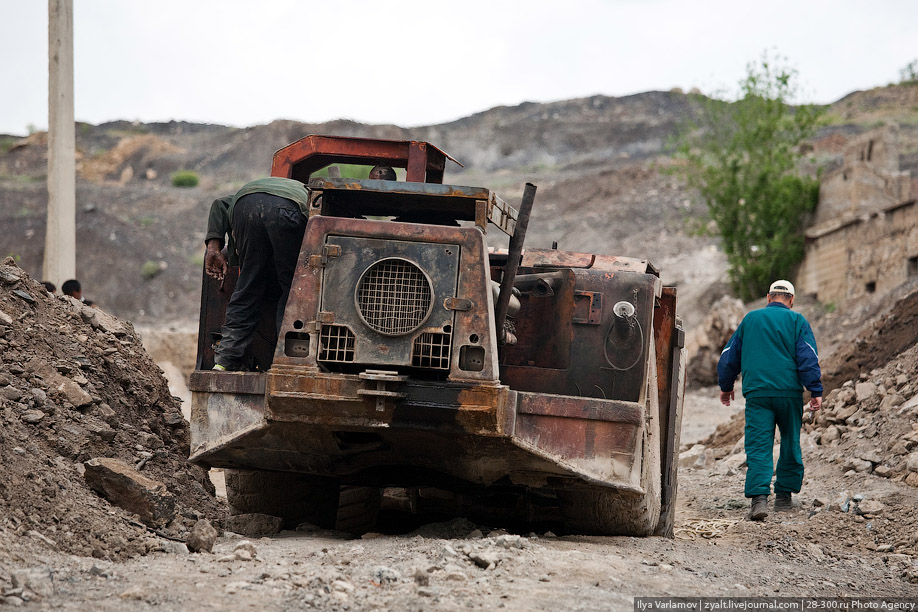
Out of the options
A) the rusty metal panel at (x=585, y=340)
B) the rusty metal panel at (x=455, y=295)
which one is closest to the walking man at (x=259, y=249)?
the rusty metal panel at (x=455, y=295)

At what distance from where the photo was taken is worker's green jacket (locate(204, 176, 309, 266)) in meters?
5.54

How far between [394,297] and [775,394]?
3510 millimetres

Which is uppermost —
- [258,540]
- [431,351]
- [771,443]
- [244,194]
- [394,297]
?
[244,194]

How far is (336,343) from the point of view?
16.2ft

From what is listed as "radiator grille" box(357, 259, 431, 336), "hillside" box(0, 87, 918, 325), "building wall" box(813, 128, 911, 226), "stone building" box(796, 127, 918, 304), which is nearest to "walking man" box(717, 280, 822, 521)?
"radiator grille" box(357, 259, 431, 336)

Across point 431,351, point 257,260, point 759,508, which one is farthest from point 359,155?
point 759,508

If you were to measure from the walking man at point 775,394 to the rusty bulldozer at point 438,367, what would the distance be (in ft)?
4.73

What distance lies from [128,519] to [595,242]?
3653 centimetres

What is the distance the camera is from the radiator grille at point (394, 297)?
4.88m

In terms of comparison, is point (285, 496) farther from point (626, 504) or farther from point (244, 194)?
point (626, 504)

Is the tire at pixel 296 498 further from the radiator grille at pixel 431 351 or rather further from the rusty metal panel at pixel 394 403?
the radiator grille at pixel 431 351

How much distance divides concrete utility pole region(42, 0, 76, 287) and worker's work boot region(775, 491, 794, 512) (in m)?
9.21

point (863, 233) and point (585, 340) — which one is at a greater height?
point (863, 233)

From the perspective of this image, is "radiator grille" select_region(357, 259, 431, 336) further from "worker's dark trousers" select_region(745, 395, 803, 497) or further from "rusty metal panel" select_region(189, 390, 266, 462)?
"worker's dark trousers" select_region(745, 395, 803, 497)
